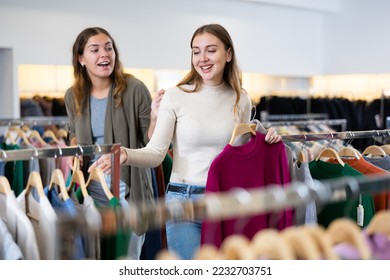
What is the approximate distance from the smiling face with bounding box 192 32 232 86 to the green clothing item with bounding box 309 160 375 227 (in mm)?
605

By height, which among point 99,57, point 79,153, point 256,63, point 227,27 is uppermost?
point 227,27

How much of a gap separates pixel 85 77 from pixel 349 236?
95.0 inches

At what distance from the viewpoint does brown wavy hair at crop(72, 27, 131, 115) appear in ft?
11.0

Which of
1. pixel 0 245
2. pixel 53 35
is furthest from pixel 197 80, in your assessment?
pixel 53 35

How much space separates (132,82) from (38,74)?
3668mm

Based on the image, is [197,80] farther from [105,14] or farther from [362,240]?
[105,14]

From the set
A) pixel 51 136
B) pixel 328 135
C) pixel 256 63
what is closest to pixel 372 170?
pixel 328 135

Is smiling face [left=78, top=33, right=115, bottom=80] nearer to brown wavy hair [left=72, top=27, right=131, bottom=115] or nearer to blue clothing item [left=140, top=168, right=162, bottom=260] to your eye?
brown wavy hair [left=72, top=27, right=131, bottom=115]

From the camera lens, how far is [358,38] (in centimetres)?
941

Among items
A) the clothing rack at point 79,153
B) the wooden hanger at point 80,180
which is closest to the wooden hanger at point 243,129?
the clothing rack at point 79,153

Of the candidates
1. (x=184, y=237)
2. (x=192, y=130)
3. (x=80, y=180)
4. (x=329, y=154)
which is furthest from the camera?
(x=329, y=154)

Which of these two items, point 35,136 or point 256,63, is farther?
point 256,63

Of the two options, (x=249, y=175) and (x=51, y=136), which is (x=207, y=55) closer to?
(x=249, y=175)

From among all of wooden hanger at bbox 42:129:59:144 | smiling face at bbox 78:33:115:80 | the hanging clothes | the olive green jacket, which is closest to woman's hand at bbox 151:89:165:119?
the olive green jacket
